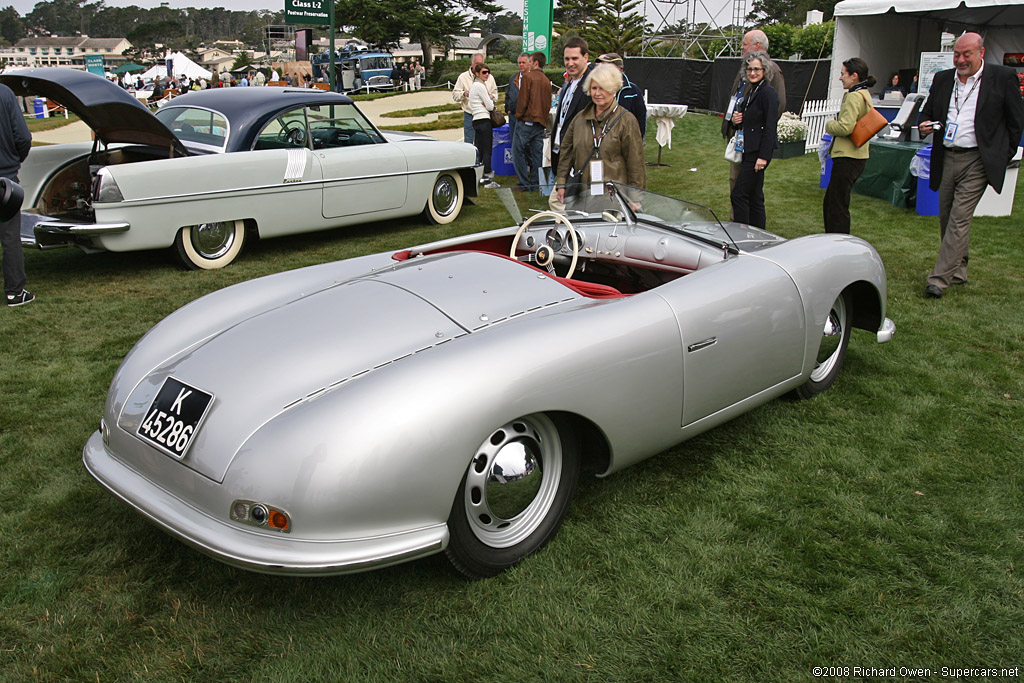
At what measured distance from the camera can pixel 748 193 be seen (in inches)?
247

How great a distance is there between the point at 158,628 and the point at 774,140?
5.22m

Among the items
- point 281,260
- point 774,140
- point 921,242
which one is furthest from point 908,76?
point 281,260

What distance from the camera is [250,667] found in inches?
88.7

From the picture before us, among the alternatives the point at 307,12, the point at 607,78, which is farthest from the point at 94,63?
the point at 607,78

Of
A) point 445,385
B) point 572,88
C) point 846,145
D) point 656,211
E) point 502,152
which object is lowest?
point 445,385

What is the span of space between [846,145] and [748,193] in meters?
0.82

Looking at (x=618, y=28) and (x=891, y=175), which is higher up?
(x=618, y=28)

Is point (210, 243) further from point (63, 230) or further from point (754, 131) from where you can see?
point (754, 131)

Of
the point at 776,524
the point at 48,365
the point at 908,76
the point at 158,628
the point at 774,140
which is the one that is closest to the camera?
the point at 158,628

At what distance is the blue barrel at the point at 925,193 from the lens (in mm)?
8508

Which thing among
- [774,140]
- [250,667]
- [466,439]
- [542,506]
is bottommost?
[250,667]

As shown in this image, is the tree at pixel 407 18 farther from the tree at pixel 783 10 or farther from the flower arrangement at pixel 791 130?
the flower arrangement at pixel 791 130

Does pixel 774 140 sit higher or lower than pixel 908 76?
lower

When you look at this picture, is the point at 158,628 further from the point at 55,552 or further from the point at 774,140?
the point at 774,140
